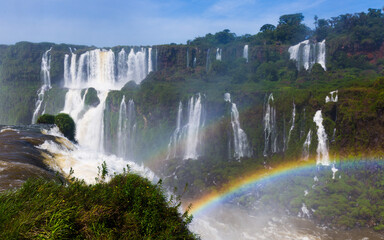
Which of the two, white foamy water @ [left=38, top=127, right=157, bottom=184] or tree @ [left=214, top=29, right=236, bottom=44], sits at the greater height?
tree @ [left=214, top=29, right=236, bottom=44]

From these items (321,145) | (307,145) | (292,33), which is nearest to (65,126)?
(307,145)

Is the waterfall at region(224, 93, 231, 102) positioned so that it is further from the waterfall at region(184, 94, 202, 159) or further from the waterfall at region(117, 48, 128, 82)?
the waterfall at region(117, 48, 128, 82)

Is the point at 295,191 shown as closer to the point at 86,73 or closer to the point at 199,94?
the point at 199,94

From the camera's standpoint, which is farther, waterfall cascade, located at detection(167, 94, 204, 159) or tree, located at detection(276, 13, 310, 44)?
tree, located at detection(276, 13, 310, 44)

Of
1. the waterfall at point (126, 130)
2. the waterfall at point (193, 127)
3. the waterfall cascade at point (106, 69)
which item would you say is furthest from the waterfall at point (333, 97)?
the waterfall cascade at point (106, 69)

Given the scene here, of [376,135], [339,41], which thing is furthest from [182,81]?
[376,135]

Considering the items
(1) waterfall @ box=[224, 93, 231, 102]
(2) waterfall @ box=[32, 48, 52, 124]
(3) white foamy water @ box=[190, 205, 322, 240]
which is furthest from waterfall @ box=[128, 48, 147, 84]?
(3) white foamy water @ box=[190, 205, 322, 240]

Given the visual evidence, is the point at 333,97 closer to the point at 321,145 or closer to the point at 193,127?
the point at 321,145
